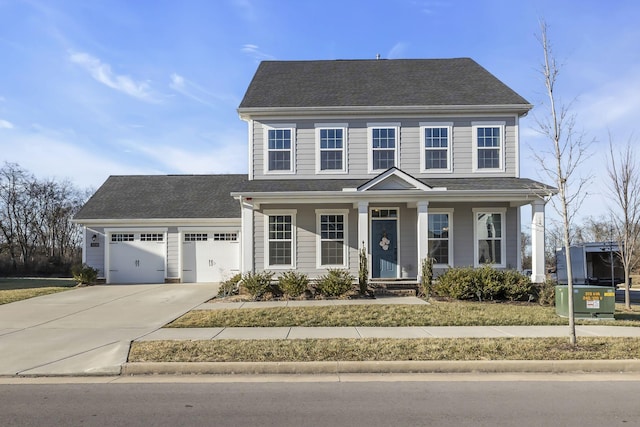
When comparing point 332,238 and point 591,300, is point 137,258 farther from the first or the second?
point 591,300

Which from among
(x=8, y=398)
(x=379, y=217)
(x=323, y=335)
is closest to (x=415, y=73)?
(x=379, y=217)

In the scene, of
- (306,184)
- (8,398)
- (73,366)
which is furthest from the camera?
(306,184)

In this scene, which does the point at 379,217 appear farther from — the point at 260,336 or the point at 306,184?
the point at 260,336

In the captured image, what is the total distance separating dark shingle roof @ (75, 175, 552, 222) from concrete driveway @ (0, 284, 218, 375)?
4284 mm

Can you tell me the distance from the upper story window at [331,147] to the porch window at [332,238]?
Result: 1.70m

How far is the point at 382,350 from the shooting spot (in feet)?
25.7

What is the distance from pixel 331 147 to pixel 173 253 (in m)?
9.04

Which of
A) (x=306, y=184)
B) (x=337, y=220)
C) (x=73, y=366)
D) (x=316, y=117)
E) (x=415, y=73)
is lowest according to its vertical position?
(x=73, y=366)

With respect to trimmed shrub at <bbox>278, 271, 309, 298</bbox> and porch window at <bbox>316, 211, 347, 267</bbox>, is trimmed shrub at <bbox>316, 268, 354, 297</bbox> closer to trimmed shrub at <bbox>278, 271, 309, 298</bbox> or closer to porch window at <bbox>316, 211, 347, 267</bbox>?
trimmed shrub at <bbox>278, 271, 309, 298</bbox>

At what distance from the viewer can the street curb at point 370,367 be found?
709 centimetres

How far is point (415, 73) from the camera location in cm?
1958

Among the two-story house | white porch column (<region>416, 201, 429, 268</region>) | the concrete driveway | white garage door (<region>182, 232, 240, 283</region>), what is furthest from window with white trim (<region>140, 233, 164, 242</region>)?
white porch column (<region>416, 201, 429, 268</region>)

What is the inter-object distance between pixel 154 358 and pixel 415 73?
16.0 m

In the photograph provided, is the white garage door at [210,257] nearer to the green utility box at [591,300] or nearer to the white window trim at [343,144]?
the white window trim at [343,144]
